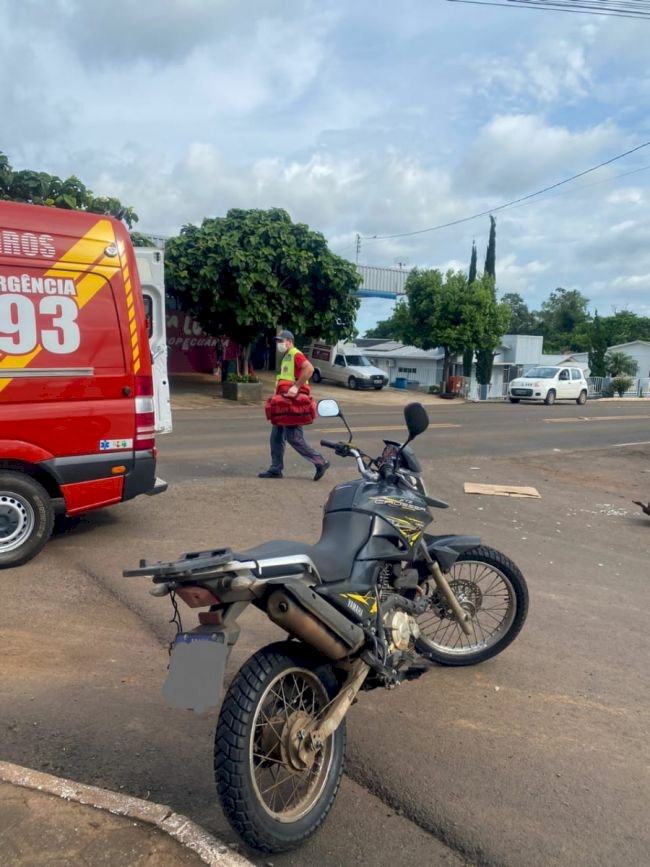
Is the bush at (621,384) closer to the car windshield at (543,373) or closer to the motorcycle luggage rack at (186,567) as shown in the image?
the car windshield at (543,373)

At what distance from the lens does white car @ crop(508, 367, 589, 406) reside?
34.5 meters

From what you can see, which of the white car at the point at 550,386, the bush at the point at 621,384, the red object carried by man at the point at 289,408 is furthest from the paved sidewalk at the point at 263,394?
the red object carried by man at the point at 289,408

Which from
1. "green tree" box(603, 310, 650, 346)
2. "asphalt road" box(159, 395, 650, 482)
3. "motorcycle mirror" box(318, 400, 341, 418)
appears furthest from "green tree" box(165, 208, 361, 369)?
"green tree" box(603, 310, 650, 346)

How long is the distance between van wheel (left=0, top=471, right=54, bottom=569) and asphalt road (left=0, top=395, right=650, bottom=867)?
17cm

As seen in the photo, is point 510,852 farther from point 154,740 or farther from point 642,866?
point 154,740

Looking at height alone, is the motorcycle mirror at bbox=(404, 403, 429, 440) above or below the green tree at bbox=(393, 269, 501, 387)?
below

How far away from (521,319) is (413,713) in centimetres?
10344

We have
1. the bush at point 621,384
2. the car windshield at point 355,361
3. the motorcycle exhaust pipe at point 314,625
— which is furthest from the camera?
the bush at point 621,384

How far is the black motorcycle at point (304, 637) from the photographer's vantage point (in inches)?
102

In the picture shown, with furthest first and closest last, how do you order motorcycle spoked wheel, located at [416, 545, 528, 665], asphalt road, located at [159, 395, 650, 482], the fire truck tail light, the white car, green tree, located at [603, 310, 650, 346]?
green tree, located at [603, 310, 650, 346]
the white car
asphalt road, located at [159, 395, 650, 482]
the fire truck tail light
motorcycle spoked wheel, located at [416, 545, 528, 665]

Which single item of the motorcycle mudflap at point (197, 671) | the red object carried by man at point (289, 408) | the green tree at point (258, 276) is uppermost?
the green tree at point (258, 276)

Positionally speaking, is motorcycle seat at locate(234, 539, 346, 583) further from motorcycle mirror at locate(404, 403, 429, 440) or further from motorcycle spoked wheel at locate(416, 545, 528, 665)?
motorcycle spoked wheel at locate(416, 545, 528, 665)

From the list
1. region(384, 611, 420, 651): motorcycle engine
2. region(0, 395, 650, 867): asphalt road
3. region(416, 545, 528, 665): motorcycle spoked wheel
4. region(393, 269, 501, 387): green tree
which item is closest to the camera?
region(0, 395, 650, 867): asphalt road

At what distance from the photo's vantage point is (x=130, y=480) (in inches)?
250
